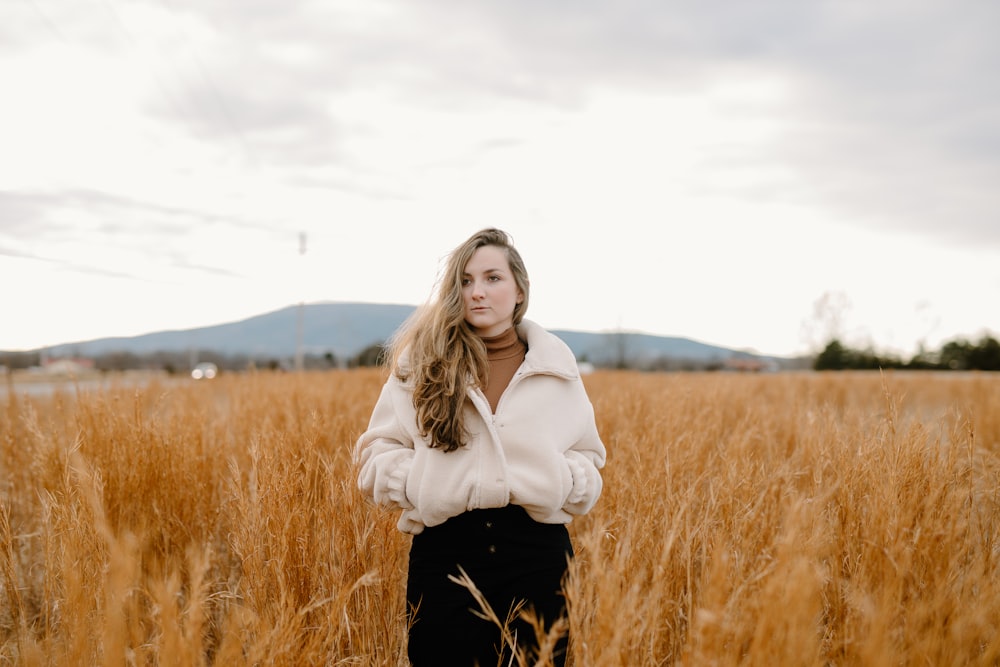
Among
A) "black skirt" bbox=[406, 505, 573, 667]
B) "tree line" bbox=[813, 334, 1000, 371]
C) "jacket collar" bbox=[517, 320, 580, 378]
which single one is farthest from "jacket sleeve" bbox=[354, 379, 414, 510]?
"tree line" bbox=[813, 334, 1000, 371]

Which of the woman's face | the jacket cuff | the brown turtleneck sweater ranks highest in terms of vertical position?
the woman's face

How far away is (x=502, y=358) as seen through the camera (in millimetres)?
2092

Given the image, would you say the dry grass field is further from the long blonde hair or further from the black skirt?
the long blonde hair

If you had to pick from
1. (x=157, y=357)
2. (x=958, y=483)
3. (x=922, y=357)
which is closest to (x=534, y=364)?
(x=958, y=483)

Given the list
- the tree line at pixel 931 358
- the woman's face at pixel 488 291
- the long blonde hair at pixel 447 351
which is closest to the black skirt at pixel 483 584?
the long blonde hair at pixel 447 351

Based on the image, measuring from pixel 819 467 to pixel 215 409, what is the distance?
446cm

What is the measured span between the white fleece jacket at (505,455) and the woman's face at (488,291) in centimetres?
16

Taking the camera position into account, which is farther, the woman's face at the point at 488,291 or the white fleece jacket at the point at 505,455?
the woman's face at the point at 488,291

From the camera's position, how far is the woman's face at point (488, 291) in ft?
6.59

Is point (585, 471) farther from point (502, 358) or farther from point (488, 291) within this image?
point (488, 291)

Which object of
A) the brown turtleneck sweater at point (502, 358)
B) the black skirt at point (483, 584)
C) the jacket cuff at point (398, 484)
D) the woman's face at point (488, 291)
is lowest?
the black skirt at point (483, 584)

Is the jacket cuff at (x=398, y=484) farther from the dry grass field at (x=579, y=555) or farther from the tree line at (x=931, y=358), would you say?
the tree line at (x=931, y=358)

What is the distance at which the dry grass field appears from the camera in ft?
4.47

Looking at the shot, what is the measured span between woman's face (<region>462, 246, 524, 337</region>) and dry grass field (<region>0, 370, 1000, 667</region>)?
0.75 m
